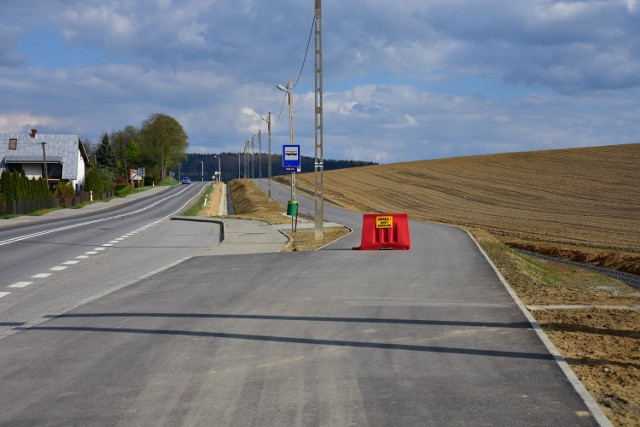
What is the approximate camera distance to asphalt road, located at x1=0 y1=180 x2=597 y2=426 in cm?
610

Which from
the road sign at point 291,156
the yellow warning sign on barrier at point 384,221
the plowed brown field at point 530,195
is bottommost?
the plowed brown field at point 530,195

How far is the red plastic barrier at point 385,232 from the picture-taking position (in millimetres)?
23516

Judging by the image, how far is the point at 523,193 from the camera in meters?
65.1

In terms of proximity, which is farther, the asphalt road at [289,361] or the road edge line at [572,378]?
the asphalt road at [289,361]

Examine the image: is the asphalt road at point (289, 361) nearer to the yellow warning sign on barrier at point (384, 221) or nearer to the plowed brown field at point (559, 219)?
the plowed brown field at point (559, 219)

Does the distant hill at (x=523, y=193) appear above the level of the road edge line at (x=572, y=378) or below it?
below

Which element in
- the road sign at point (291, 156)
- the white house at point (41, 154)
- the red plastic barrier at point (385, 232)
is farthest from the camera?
the white house at point (41, 154)

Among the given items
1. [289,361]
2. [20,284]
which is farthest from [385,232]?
[289,361]

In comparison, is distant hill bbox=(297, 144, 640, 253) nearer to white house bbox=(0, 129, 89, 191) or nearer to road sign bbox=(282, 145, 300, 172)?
road sign bbox=(282, 145, 300, 172)

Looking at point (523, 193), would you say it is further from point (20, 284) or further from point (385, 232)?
point (20, 284)

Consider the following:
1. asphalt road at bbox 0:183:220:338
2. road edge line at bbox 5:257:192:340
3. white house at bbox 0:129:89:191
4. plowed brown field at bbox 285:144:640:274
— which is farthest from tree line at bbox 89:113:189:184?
road edge line at bbox 5:257:192:340

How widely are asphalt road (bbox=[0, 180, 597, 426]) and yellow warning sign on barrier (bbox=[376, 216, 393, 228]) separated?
30.4 feet

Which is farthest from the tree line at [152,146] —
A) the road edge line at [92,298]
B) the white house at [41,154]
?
the road edge line at [92,298]

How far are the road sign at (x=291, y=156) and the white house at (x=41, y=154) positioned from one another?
7048 centimetres
